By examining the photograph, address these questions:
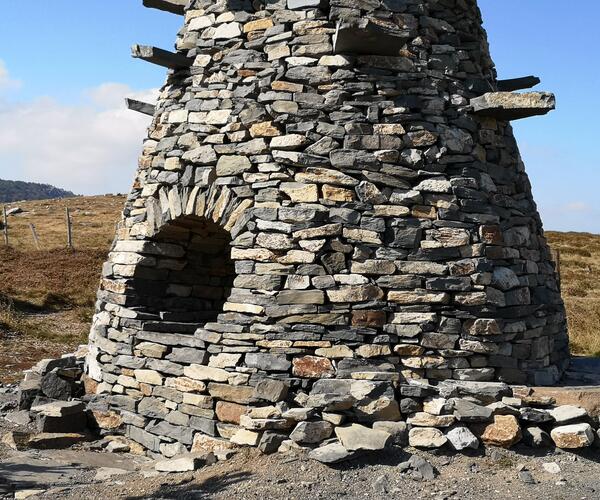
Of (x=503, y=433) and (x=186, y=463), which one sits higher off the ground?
(x=503, y=433)

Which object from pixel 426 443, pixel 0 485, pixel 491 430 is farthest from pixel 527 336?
pixel 0 485

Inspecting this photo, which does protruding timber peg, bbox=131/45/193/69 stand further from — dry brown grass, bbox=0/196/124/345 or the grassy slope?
the grassy slope

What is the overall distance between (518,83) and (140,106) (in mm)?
4614

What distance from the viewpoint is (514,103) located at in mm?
6105

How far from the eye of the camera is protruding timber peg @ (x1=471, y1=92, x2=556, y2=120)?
237 inches

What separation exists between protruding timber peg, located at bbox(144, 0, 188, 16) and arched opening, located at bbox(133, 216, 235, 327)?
2.60 meters

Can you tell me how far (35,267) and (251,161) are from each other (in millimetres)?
15880

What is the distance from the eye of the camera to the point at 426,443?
4.99 meters

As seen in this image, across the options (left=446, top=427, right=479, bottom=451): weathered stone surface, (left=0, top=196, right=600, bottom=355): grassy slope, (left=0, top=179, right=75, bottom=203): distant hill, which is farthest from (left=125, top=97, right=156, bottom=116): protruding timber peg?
(left=0, top=179, right=75, bottom=203): distant hill

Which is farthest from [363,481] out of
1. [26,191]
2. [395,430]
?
[26,191]

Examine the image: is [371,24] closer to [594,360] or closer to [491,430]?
[491,430]

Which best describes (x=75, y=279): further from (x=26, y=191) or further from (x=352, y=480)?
(x=26, y=191)

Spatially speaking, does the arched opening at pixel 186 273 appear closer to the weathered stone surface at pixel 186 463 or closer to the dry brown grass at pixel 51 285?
the weathered stone surface at pixel 186 463

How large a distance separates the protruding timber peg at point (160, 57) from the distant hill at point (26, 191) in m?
98.5
